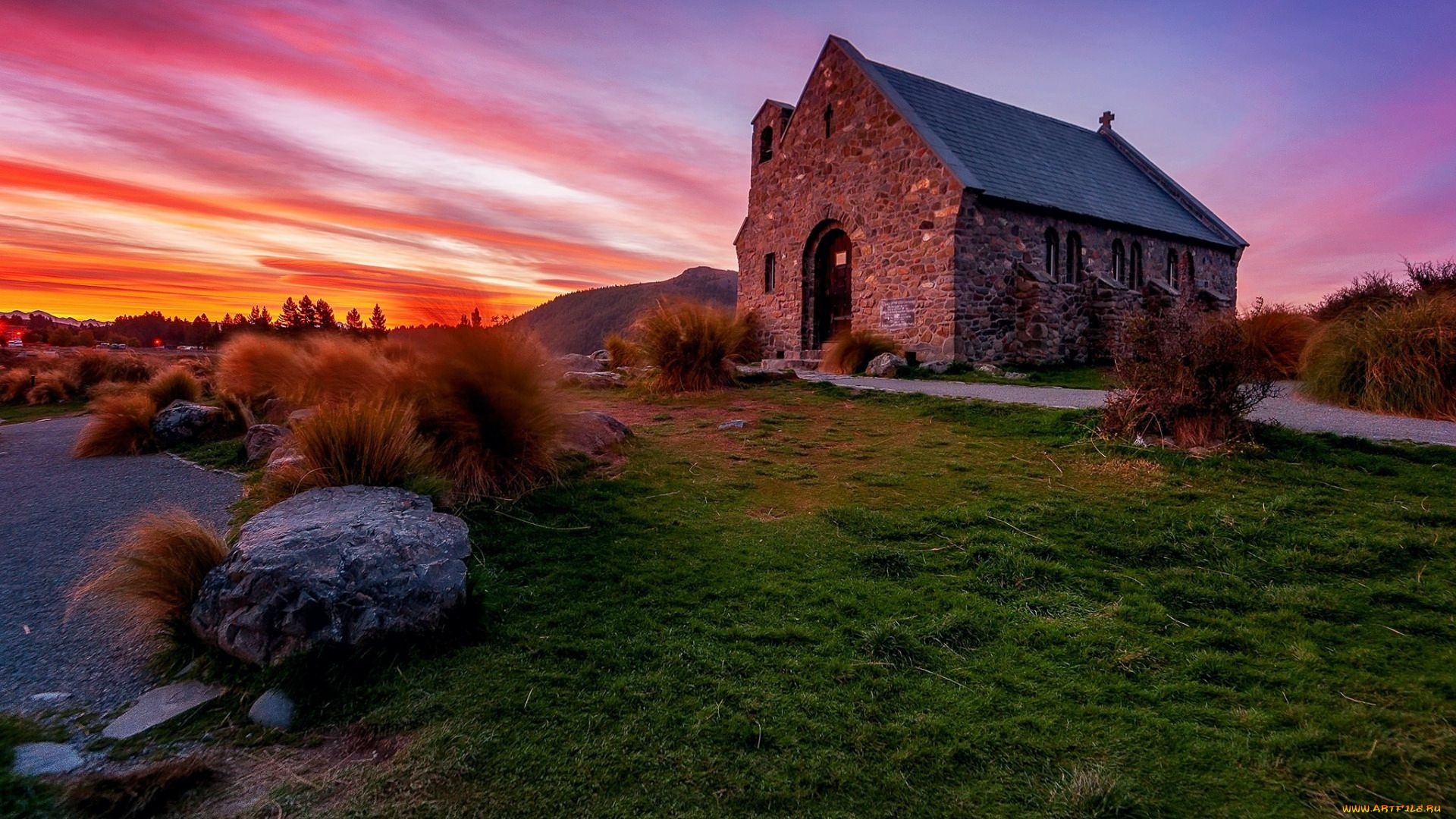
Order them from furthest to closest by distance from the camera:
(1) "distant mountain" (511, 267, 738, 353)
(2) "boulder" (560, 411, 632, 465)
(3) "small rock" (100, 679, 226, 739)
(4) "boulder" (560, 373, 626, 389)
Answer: (1) "distant mountain" (511, 267, 738, 353), (4) "boulder" (560, 373, 626, 389), (2) "boulder" (560, 411, 632, 465), (3) "small rock" (100, 679, 226, 739)

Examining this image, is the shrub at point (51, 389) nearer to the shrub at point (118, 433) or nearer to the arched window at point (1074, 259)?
the shrub at point (118, 433)

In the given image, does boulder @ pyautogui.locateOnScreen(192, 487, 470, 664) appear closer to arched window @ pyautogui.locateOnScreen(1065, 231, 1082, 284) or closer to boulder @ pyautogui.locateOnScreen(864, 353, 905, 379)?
boulder @ pyautogui.locateOnScreen(864, 353, 905, 379)

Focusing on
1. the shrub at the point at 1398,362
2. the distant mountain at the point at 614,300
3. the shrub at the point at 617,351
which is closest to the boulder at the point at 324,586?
the shrub at the point at 1398,362

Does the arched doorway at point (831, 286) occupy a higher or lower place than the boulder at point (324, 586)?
higher

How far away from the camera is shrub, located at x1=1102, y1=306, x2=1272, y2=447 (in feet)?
16.6

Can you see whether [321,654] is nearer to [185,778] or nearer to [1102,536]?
[185,778]

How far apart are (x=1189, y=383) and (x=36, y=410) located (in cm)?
1702

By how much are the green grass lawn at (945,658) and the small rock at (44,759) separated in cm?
56

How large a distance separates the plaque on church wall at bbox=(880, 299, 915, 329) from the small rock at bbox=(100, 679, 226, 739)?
13792 mm

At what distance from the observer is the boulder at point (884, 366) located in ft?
39.5

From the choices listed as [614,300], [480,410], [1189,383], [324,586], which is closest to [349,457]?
[480,410]

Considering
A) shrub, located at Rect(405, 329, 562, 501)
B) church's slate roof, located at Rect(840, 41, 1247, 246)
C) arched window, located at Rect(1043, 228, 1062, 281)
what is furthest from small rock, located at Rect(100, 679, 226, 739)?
arched window, located at Rect(1043, 228, 1062, 281)

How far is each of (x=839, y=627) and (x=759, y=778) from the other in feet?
3.05

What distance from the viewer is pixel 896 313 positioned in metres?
14.6
